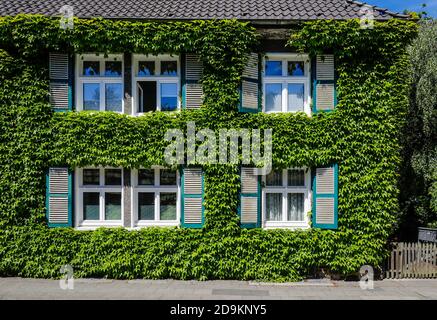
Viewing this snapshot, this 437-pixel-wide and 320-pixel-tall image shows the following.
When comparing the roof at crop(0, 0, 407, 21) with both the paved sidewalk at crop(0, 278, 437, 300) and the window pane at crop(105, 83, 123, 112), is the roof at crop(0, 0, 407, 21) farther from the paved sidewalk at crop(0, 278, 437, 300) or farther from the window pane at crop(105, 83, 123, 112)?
the paved sidewalk at crop(0, 278, 437, 300)

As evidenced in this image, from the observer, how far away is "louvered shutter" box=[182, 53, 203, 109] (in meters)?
9.66

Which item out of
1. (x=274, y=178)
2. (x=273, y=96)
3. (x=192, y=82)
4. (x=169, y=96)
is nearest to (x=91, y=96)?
(x=169, y=96)

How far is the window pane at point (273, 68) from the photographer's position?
33.2ft

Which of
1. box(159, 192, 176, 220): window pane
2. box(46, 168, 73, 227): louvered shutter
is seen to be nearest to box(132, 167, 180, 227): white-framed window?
box(159, 192, 176, 220): window pane

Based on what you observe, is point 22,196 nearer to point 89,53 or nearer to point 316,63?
point 89,53

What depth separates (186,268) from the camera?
31.0 feet

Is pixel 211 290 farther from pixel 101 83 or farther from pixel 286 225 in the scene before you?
pixel 101 83

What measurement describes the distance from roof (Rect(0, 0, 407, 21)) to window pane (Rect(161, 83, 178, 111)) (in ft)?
5.87

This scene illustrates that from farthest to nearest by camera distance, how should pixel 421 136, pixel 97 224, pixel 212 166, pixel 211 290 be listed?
pixel 421 136 → pixel 97 224 → pixel 212 166 → pixel 211 290

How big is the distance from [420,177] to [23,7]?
14254 mm

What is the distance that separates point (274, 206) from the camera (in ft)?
33.1

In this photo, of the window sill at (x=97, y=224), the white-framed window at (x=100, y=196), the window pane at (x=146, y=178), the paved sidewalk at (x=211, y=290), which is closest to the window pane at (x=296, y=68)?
the window pane at (x=146, y=178)

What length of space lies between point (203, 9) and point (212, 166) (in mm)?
4494

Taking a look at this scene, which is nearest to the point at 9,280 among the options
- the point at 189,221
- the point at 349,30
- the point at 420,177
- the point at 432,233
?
the point at 189,221
